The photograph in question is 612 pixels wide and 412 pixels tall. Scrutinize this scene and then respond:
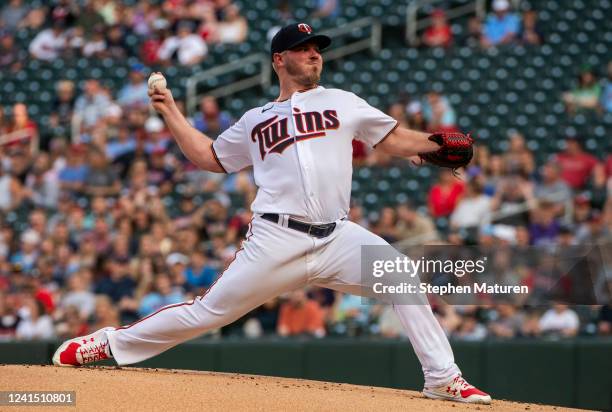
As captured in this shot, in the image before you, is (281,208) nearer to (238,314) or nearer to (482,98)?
(238,314)

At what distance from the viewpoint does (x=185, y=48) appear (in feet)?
46.2

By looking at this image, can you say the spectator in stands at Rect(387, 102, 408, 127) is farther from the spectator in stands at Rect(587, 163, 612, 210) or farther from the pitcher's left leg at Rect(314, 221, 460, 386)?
the pitcher's left leg at Rect(314, 221, 460, 386)

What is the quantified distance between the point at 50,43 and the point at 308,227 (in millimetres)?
10240

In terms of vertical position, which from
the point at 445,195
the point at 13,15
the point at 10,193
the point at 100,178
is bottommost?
the point at 445,195

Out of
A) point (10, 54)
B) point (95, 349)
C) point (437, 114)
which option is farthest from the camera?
point (10, 54)

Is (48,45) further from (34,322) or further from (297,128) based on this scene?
(297,128)

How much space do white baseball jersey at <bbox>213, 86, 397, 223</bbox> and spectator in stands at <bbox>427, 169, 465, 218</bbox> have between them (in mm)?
5397

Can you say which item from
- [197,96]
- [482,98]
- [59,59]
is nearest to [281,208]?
[482,98]

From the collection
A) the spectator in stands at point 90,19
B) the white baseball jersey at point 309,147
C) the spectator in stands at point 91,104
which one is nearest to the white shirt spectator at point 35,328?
the spectator in stands at point 91,104

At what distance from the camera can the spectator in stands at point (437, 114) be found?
11.9 m

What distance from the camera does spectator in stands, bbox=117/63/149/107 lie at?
13.3m

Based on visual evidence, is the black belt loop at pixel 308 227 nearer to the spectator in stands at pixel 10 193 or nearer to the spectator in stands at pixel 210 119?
the spectator in stands at pixel 210 119

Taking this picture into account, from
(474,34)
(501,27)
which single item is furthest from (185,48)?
(501,27)

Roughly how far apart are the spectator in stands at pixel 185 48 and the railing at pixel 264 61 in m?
0.26
